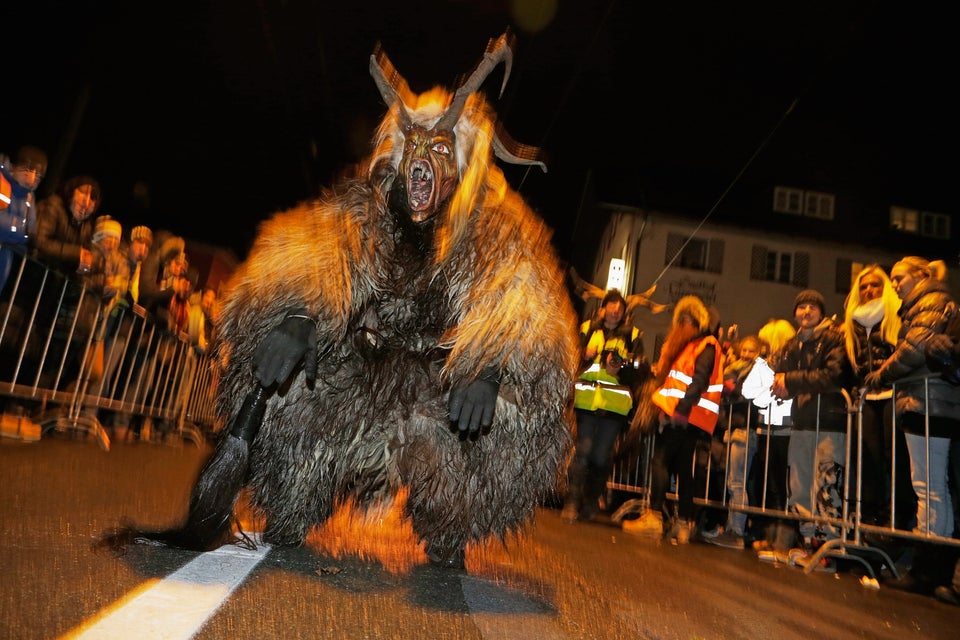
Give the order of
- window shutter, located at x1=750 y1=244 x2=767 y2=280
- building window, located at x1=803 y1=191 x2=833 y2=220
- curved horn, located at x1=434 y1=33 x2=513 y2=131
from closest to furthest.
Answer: curved horn, located at x1=434 y1=33 x2=513 y2=131
window shutter, located at x1=750 y1=244 x2=767 y2=280
building window, located at x1=803 y1=191 x2=833 y2=220

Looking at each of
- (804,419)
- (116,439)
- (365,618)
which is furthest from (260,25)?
(365,618)

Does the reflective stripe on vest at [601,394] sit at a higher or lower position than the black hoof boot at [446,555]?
higher

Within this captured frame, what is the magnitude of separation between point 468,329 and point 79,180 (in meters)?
6.05

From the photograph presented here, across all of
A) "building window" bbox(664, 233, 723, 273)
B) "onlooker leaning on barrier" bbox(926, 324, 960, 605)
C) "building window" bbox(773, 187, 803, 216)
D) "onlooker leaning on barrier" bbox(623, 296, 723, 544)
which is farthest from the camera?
"building window" bbox(773, 187, 803, 216)

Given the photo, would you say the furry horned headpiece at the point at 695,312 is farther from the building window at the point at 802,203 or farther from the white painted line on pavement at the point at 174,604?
the building window at the point at 802,203

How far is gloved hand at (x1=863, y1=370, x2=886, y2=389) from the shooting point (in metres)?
6.04

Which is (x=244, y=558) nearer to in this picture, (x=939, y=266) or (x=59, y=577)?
(x=59, y=577)

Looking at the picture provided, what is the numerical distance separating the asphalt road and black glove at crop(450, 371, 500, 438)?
63 centimetres

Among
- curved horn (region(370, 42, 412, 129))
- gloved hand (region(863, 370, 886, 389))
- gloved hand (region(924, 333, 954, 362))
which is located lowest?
gloved hand (region(863, 370, 886, 389))

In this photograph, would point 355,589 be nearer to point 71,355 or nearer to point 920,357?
point 920,357

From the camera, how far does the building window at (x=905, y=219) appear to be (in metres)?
32.1

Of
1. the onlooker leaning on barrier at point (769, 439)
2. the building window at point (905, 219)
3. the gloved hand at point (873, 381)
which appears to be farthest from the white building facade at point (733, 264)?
the gloved hand at point (873, 381)

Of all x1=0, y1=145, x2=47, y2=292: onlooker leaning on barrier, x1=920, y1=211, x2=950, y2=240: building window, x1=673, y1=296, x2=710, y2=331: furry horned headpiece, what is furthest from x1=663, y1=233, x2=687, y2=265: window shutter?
x1=0, y1=145, x2=47, y2=292: onlooker leaning on barrier

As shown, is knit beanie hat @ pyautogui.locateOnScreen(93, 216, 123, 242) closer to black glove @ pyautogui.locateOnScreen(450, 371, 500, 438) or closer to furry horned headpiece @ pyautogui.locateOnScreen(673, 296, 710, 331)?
furry horned headpiece @ pyautogui.locateOnScreen(673, 296, 710, 331)
